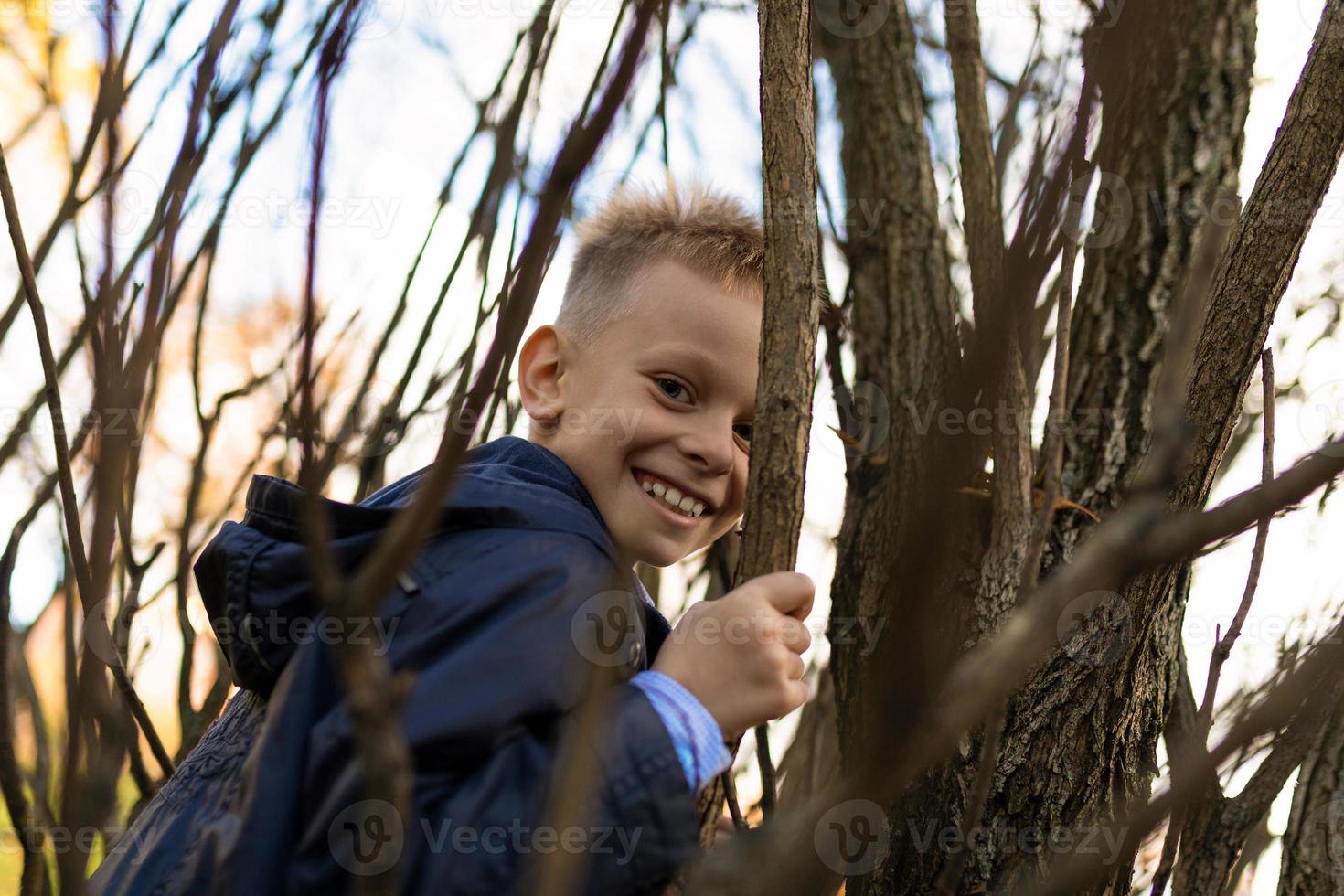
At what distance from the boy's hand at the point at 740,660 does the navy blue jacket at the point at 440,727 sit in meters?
0.06

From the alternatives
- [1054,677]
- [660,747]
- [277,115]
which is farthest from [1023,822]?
[277,115]

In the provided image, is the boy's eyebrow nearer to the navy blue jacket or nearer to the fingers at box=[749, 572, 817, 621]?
the navy blue jacket

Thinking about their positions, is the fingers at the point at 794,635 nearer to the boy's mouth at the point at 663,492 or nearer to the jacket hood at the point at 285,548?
the jacket hood at the point at 285,548

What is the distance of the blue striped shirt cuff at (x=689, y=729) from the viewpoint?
854 mm

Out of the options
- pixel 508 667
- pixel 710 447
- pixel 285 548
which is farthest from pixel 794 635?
pixel 285 548

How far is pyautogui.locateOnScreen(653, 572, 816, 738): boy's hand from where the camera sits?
88 cm

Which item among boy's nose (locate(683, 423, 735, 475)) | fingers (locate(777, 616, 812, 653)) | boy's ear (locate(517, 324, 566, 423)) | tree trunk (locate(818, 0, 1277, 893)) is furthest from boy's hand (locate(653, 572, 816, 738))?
boy's ear (locate(517, 324, 566, 423))

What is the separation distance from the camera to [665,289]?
135cm

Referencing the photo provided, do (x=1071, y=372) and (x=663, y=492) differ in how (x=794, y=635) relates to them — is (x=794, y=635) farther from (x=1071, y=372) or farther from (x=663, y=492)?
(x=1071, y=372)

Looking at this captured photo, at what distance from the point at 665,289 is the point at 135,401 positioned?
656mm

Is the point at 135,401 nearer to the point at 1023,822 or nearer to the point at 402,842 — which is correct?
the point at 402,842

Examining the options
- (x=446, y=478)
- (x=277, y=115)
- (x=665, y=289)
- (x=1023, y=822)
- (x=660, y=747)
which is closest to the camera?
(x=446, y=478)

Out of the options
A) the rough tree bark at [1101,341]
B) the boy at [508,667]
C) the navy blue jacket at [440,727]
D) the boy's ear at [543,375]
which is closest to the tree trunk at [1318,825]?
the rough tree bark at [1101,341]

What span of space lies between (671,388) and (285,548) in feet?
1.57
